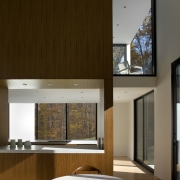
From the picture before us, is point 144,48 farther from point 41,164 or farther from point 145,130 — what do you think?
point 41,164

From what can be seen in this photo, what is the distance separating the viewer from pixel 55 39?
14.5ft

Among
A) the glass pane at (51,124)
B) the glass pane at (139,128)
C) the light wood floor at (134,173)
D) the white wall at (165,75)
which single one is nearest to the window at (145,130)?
the glass pane at (139,128)

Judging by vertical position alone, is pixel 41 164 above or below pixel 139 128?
below

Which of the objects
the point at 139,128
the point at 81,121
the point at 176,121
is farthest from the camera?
the point at 81,121

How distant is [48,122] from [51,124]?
16 cm

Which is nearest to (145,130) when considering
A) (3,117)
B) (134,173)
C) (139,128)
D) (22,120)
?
(139,128)

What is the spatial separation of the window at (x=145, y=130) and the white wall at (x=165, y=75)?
104cm

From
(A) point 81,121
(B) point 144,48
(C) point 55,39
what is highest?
(B) point 144,48

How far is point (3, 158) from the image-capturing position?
4414 mm

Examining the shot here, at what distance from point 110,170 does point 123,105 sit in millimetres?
7958

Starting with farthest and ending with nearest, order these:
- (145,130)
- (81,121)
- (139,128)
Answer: (81,121)
(139,128)
(145,130)

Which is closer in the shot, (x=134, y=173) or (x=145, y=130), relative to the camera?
(x=134, y=173)

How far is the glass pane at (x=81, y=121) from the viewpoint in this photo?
42.1 ft

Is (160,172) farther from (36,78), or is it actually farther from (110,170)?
(36,78)
